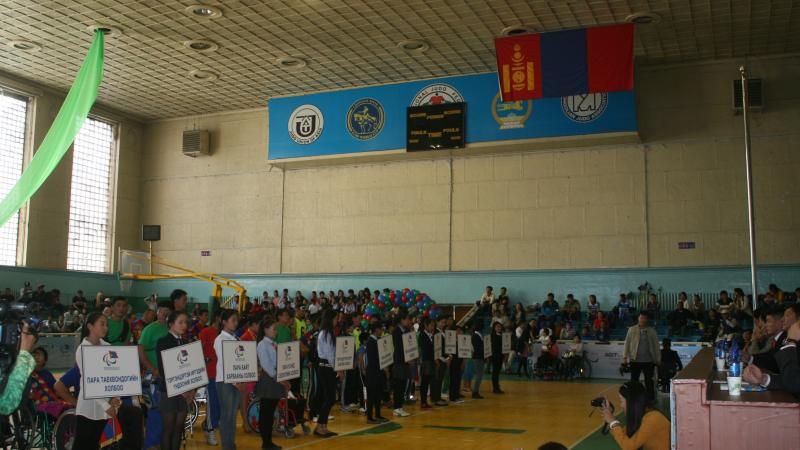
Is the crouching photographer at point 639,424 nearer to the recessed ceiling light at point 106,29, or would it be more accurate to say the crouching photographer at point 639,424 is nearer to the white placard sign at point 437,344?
the white placard sign at point 437,344

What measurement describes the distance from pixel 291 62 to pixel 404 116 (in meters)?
4.19

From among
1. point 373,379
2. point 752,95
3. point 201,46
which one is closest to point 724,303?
point 752,95

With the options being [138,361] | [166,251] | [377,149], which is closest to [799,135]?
[377,149]

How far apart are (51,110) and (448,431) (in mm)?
22567

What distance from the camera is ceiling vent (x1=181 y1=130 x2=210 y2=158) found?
31266mm

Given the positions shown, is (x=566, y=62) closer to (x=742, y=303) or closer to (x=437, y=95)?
(x=437, y=95)

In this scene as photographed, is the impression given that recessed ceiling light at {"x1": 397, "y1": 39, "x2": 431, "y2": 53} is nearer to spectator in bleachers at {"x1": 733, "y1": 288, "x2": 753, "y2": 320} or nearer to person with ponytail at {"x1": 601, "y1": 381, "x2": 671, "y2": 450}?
spectator in bleachers at {"x1": 733, "y1": 288, "x2": 753, "y2": 320}

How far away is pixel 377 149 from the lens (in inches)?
1049

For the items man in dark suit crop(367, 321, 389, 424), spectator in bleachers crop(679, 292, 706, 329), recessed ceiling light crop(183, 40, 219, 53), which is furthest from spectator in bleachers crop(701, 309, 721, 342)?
recessed ceiling light crop(183, 40, 219, 53)

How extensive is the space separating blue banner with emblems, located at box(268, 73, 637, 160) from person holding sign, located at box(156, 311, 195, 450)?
1748 cm

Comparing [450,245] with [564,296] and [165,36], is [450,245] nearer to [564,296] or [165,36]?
[564,296]

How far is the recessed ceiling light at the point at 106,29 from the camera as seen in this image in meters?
22.2

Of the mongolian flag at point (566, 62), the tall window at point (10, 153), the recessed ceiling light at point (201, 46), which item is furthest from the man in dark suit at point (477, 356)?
the tall window at point (10, 153)

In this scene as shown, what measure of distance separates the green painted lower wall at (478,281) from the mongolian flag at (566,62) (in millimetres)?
7080
